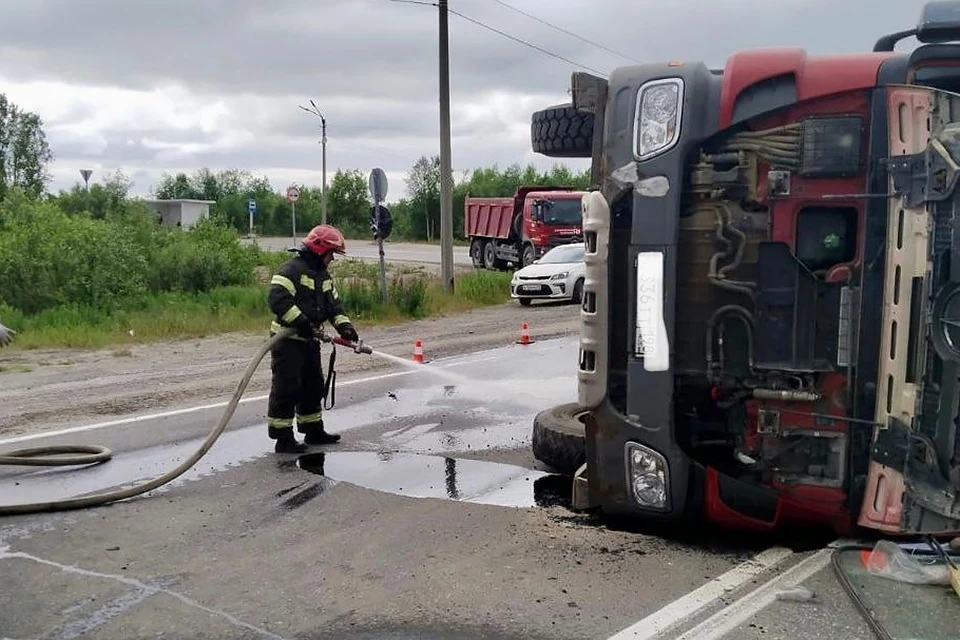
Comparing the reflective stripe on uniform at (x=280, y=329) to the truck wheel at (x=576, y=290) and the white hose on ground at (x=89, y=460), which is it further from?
the truck wheel at (x=576, y=290)

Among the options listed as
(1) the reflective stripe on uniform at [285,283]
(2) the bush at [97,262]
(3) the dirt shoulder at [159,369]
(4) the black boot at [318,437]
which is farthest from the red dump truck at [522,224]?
(1) the reflective stripe on uniform at [285,283]

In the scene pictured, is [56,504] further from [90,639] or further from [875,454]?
[875,454]

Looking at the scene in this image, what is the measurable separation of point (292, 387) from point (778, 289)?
4090 mm

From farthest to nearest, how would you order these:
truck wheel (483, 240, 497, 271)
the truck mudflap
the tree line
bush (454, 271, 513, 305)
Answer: the tree line → truck wheel (483, 240, 497, 271) → bush (454, 271, 513, 305) → the truck mudflap

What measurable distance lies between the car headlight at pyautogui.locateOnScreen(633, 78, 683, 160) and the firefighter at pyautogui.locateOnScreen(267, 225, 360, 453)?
11.6 feet

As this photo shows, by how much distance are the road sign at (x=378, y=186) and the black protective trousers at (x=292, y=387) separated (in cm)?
1011

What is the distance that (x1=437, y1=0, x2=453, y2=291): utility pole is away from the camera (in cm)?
2031

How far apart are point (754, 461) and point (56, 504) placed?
3.91 meters

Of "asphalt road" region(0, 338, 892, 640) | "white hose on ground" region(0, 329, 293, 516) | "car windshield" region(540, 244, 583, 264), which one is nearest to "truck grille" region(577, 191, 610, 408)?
"asphalt road" region(0, 338, 892, 640)

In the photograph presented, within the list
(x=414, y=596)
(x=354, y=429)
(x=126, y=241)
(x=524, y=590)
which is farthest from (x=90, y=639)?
(x=126, y=241)

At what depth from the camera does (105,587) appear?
4.50 metres

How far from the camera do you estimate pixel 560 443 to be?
21.5 ft

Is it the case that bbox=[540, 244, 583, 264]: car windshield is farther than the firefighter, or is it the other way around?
bbox=[540, 244, 583, 264]: car windshield

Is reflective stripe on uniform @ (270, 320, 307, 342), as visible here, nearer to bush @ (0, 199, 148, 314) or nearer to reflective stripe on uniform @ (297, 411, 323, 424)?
reflective stripe on uniform @ (297, 411, 323, 424)
